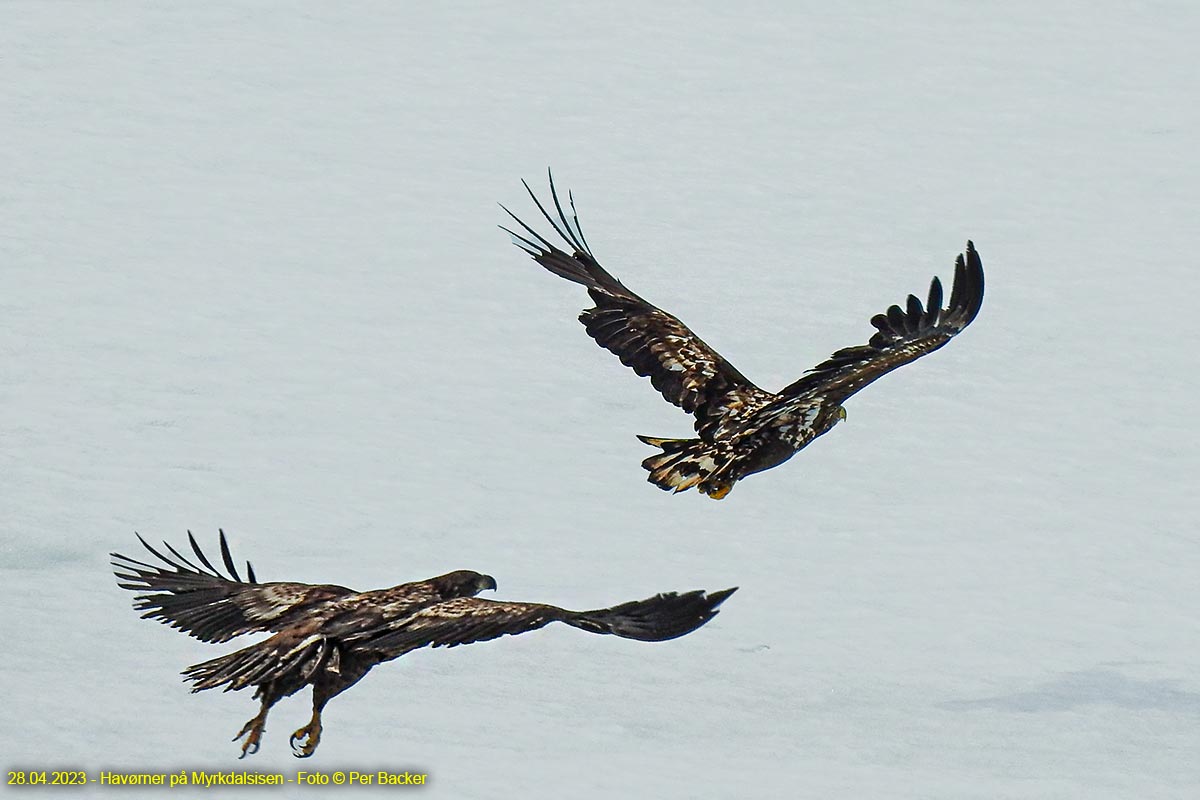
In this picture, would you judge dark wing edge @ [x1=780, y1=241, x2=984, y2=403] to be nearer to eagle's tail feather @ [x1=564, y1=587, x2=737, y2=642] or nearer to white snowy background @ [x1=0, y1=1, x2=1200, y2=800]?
white snowy background @ [x1=0, y1=1, x2=1200, y2=800]

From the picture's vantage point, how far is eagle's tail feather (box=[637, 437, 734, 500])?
21.5 ft

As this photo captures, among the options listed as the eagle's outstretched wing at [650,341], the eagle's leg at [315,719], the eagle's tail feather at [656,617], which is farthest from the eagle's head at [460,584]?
the eagle's outstretched wing at [650,341]

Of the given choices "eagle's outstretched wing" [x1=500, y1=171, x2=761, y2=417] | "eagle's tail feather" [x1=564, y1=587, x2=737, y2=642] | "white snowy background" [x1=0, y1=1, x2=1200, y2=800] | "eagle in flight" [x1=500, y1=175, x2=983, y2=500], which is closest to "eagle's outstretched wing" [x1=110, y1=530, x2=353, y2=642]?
"white snowy background" [x1=0, y1=1, x2=1200, y2=800]

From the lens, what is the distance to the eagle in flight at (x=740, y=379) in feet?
20.7

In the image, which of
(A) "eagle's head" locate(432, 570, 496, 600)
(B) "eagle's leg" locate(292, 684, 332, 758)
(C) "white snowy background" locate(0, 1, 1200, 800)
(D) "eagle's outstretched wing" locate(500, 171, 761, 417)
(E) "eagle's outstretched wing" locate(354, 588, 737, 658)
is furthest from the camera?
(D) "eagle's outstretched wing" locate(500, 171, 761, 417)

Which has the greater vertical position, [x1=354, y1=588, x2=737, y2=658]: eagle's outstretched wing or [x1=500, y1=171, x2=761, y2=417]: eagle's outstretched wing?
[x1=500, y1=171, x2=761, y2=417]: eagle's outstretched wing

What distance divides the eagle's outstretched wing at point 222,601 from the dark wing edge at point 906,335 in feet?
5.65

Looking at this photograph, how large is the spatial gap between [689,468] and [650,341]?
1046 mm

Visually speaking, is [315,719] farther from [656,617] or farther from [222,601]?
[656,617]

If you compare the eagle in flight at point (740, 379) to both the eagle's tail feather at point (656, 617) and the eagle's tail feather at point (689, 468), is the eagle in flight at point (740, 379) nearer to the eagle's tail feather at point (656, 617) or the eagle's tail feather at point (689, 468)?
the eagle's tail feather at point (689, 468)

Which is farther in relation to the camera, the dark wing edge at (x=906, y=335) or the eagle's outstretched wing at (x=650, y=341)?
the eagle's outstretched wing at (x=650, y=341)

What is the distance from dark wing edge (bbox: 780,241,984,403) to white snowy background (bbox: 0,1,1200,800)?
4.24ft

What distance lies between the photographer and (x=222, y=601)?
5.75 metres

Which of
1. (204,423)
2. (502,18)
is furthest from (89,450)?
(502,18)
